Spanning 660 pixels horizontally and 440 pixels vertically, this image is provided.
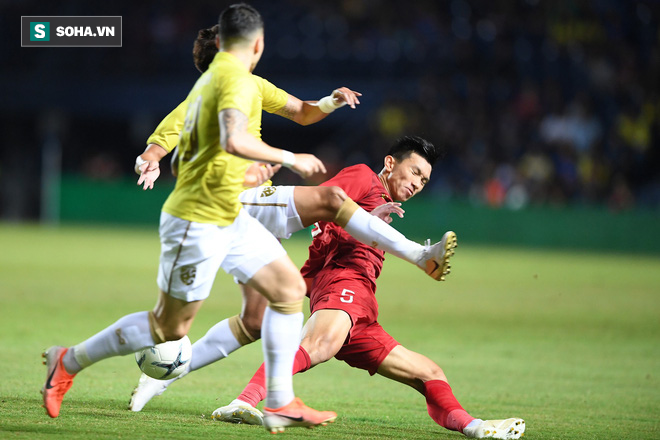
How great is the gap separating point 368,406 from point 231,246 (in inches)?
88.1

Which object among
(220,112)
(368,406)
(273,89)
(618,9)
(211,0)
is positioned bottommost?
(368,406)

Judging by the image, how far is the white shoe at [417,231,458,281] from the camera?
4965mm

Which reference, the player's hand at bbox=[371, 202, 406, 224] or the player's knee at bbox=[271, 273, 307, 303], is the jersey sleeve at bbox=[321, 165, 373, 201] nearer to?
the player's hand at bbox=[371, 202, 406, 224]

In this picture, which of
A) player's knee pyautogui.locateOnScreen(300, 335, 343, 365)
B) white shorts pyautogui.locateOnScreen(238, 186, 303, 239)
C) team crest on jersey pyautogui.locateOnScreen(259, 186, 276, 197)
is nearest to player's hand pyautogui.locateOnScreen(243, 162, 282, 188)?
white shorts pyautogui.locateOnScreen(238, 186, 303, 239)

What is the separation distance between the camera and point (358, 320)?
547 centimetres

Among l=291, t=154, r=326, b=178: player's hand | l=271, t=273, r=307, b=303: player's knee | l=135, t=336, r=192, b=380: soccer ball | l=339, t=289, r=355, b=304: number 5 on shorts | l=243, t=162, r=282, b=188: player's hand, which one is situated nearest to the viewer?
l=291, t=154, r=326, b=178: player's hand

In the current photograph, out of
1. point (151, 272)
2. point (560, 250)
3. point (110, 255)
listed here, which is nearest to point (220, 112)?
point (151, 272)

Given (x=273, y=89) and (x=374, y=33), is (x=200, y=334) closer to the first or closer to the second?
(x=273, y=89)

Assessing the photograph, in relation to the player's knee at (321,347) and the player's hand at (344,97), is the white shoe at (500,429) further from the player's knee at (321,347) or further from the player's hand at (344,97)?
the player's hand at (344,97)

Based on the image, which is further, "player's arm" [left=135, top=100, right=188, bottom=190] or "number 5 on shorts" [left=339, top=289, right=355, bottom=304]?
"player's arm" [left=135, top=100, right=188, bottom=190]

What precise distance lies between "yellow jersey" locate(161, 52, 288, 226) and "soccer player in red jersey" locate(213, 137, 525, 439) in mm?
1132

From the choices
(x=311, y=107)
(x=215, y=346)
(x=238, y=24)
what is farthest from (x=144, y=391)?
(x=238, y=24)

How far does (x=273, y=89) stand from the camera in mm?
5723

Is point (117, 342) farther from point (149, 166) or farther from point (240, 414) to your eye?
point (149, 166)
